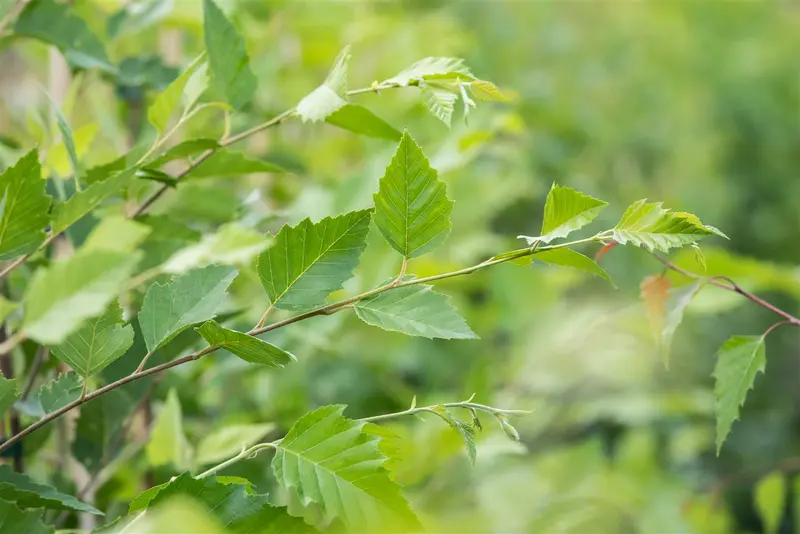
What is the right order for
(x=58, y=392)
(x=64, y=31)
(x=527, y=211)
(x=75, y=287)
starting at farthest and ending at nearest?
1. (x=527, y=211)
2. (x=64, y=31)
3. (x=58, y=392)
4. (x=75, y=287)

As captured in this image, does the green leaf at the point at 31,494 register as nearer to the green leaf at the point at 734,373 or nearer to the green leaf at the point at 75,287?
the green leaf at the point at 75,287

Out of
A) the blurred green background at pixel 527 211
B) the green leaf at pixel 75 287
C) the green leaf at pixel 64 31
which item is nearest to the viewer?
the green leaf at pixel 75 287

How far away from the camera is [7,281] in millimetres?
387

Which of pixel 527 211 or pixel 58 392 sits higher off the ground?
pixel 58 392

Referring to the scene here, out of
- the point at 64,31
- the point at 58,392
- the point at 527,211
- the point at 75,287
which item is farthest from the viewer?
the point at 527,211

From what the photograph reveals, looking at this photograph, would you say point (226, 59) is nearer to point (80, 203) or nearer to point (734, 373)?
point (80, 203)

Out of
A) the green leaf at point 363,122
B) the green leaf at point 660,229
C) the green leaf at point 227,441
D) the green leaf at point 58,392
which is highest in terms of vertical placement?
the green leaf at point 363,122

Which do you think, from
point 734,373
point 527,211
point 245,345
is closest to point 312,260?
point 245,345

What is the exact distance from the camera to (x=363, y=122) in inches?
12.6

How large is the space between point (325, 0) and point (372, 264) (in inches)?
13.4

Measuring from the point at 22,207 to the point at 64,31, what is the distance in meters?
0.20

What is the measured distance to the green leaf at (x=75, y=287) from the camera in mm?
180

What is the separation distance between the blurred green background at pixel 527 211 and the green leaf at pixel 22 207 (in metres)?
0.08

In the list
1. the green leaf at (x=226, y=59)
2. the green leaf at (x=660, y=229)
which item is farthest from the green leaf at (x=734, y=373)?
the green leaf at (x=226, y=59)
